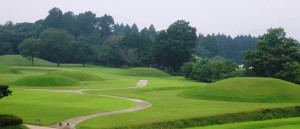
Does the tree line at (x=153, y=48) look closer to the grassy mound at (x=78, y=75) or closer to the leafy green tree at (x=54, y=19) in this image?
the leafy green tree at (x=54, y=19)

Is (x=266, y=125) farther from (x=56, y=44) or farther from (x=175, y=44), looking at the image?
(x=56, y=44)

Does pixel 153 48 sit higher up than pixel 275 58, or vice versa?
pixel 153 48

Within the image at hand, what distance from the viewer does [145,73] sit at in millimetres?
91250

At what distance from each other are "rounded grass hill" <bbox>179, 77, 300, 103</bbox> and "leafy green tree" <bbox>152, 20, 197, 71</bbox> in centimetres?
5174

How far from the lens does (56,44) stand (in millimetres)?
111312

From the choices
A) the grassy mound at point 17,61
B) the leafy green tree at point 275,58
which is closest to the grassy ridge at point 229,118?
the leafy green tree at point 275,58

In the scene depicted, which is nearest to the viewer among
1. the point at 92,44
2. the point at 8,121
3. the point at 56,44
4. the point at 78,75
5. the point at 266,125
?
the point at 8,121

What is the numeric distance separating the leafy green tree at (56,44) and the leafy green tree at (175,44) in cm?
3180

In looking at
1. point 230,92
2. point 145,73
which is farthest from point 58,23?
point 230,92

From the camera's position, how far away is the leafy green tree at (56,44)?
111 meters

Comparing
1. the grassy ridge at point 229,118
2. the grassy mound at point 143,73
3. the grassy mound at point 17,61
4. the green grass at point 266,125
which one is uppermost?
the grassy mound at point 17,61

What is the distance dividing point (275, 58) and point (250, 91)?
22.2 meters

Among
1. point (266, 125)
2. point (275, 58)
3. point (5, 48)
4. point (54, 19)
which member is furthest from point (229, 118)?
point (54, 19)

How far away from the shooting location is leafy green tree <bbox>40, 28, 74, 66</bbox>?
111 meters
